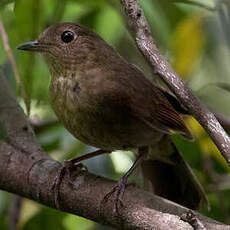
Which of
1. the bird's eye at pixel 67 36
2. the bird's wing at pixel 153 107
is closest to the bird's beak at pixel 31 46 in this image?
the bird's eye at pixel 67 36

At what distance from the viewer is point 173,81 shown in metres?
2.60

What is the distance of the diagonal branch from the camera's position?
2.90 metres

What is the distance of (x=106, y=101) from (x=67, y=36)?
0.70m

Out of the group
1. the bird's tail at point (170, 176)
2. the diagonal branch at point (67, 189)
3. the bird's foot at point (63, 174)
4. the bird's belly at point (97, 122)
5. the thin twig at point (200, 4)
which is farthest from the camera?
the bird's tail at point (170, 176)

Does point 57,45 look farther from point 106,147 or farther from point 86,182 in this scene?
point 86,182

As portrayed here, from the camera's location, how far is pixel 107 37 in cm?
450

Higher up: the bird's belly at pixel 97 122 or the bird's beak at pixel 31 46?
the bird's beak at pixel 31 46

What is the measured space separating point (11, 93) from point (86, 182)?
3.52ft

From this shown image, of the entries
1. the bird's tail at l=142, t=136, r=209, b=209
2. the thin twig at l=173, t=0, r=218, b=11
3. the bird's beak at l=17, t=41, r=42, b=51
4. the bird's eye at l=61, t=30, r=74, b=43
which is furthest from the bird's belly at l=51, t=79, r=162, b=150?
the thin twig at l=173, t=0, r=218, b=11

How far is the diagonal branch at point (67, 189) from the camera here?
2.90m

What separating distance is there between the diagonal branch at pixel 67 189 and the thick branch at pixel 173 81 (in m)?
0.47

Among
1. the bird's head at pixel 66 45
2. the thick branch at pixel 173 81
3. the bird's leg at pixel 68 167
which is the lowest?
the bird's leg at pixel 68 167

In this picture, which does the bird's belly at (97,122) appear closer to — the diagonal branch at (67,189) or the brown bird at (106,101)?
the brown bird at (106,101)

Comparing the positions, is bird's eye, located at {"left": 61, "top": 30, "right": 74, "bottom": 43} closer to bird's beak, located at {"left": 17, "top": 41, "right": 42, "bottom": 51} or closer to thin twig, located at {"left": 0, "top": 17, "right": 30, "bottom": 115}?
bird's beak, located at {"left": 17, "top": 41, "right": 42, "bottom": 51}
